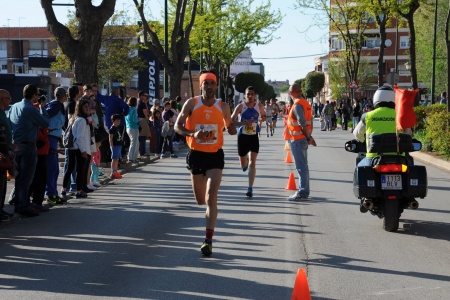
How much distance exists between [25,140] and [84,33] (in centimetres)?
884

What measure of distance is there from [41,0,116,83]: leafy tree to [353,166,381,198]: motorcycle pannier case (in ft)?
38.1

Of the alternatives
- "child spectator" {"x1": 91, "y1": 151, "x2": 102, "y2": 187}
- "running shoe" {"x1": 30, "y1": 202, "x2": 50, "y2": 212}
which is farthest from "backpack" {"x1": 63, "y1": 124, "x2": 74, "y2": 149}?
"child spectator" {"x1": 91, "y1": 151, "x2": 102, "y2": 187}

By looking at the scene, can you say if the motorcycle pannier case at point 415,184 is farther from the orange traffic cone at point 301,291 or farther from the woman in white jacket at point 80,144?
the woman in white jacket at point 80,144

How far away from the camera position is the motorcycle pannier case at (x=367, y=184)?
35.5 ft

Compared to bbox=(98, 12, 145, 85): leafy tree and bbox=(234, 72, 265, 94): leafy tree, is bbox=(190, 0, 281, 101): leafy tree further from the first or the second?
bbox=(234, 72, 265, 94): leafy tree

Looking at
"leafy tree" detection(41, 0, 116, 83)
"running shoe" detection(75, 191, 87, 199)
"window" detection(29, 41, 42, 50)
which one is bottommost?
"running shoe" detection(75, 191, 87, 199)

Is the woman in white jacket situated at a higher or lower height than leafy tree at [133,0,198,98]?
lower

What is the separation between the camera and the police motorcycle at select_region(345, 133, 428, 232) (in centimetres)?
1083

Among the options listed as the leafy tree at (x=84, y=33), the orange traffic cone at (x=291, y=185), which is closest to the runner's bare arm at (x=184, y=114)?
the orange traffic cone at (x=291, y=185)

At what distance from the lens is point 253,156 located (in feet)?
50.0

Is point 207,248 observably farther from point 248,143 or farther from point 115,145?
point 115,145

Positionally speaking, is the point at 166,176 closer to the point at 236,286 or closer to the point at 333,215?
the point at 333,215

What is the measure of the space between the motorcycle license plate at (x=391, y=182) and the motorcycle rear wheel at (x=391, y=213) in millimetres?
181

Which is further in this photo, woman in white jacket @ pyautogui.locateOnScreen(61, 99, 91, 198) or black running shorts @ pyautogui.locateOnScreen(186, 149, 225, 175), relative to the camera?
woman in white jacket @ pyautogui.locateOnScreen(61, 99, 91, 198)
